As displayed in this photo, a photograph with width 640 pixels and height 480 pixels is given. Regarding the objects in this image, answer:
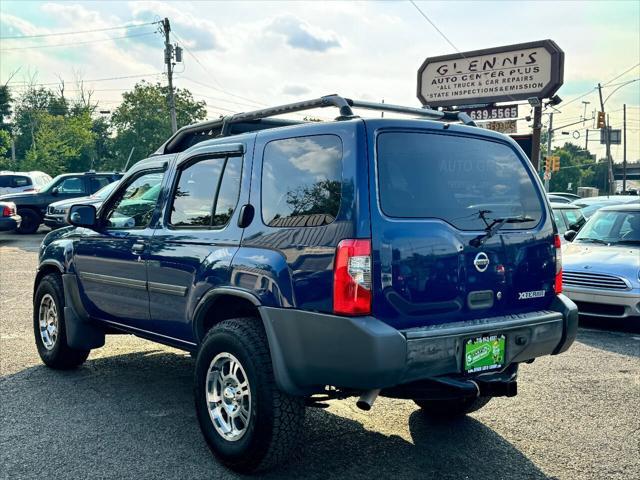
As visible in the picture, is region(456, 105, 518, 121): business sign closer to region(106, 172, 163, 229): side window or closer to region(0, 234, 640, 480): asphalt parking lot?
region(0, 234, 640, 480): asphalt parking lot

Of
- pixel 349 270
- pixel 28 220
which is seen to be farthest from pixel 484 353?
pixel 28 220

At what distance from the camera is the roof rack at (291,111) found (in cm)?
370

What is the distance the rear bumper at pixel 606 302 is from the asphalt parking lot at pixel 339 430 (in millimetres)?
1456

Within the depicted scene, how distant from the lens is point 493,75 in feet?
70.0

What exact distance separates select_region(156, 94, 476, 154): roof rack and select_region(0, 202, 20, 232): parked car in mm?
13708

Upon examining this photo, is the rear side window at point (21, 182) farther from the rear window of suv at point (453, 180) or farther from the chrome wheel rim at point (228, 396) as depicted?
the rear window of suv at point (453, 180)

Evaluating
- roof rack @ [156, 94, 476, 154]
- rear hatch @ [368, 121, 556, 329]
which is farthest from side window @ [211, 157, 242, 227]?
rear hatch @ [368, 121, 556, 329]

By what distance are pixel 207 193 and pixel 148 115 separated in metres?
62.5

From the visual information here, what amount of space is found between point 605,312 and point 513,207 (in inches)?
177

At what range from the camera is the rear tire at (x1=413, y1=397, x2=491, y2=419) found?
14.6 feet

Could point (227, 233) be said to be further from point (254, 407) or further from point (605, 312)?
point (605, 312)

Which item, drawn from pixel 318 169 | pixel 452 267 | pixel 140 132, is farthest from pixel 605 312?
pixel 140 132

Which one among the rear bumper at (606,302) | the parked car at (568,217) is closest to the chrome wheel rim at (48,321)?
the rear bumper at (606,302)

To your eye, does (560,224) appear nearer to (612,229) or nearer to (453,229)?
(612,229)
